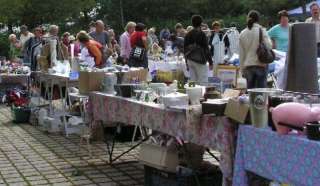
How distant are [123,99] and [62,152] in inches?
72.9

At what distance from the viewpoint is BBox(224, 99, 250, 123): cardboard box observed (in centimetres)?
366

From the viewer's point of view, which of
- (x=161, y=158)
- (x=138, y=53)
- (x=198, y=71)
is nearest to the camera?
(x=161, y=158)

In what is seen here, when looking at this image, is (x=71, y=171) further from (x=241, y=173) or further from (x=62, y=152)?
(x=241, y=173)

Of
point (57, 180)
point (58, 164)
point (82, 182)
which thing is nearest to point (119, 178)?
point (82, 182)

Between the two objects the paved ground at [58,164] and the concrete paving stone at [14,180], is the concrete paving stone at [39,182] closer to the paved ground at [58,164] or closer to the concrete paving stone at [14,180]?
the paved ground at [58,164]

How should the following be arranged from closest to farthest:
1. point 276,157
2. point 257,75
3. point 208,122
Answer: point 276,157, point 208,122, point 257,75

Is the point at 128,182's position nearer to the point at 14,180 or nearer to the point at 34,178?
the point at 34,178

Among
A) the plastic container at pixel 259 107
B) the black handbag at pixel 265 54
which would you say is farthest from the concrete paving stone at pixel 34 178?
the black handbag at pixel 265 54

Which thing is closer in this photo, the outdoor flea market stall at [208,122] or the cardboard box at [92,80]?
the outdoor flea market stall at [208,122]

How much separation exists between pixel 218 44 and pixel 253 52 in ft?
18.2

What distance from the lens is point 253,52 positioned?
25.5ft

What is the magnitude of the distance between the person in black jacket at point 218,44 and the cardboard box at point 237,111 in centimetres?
887

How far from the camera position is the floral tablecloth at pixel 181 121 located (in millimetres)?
3828

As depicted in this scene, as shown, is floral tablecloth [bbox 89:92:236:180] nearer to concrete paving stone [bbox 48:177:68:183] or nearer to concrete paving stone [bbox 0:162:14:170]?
concrete paving stone [bbox 48:177:68:183]
